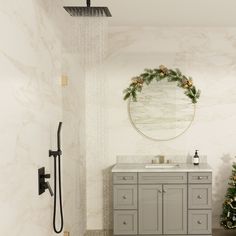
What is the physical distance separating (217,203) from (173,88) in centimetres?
171

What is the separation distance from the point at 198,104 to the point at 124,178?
150 cm

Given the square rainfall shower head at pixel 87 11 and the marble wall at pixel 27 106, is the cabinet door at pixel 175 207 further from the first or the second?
the square rainfall shower head at pixel 87 11

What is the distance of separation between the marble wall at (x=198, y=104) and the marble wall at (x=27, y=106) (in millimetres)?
2018

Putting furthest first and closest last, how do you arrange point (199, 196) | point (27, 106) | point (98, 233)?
point (98, 233) < point (199, 196) < point (27, 106)

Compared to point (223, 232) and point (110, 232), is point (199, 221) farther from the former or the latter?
point (110, 232)

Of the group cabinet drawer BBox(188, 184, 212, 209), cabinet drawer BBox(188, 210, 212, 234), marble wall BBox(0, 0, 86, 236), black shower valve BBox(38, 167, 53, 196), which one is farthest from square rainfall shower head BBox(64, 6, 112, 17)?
cabinet drawer BBox(188, 210, 212, 234)

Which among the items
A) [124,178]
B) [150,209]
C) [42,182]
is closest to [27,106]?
[42,182]

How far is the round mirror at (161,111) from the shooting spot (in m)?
5.55

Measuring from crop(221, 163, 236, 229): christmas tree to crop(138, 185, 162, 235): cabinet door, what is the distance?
0.85 m

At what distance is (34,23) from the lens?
8.79ft

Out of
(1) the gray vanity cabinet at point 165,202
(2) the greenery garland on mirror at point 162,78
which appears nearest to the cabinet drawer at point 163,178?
(1) the gray vanity cabinet at point 165,202

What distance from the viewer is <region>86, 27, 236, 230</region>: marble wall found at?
5551mm

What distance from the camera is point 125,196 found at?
16.6 ft

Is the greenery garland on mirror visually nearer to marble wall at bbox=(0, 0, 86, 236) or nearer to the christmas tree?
the christmas tree
